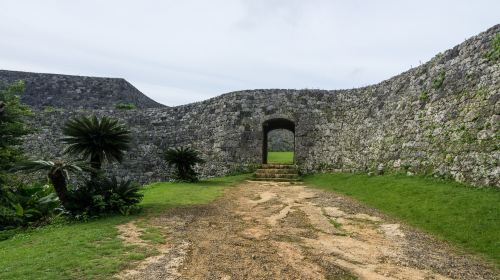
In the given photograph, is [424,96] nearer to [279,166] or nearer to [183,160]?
[279,166]

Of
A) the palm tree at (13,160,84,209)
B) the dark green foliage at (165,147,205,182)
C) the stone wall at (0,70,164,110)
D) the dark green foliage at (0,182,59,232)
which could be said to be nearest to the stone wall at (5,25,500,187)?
the dark green foliage at (165,147,205,182)

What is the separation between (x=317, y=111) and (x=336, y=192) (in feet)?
22.5

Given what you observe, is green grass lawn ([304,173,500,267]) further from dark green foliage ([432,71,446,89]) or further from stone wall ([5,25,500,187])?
dark green foliage ([432,71,446,89])

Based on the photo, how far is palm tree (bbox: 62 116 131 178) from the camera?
32.5 feet

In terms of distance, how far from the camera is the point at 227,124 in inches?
772

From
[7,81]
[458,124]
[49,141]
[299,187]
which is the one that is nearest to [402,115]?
[458,124]

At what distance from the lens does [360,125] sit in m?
17.0

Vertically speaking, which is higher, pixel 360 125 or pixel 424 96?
pixel 424 96

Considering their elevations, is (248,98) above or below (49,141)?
above

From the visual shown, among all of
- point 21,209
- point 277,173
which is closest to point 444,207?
point 277,173

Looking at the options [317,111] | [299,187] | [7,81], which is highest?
[7,81]

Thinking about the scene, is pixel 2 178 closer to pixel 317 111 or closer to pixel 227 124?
pixel 227 124

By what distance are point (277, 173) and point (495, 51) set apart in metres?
10.1

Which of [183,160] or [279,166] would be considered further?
[279,166]
